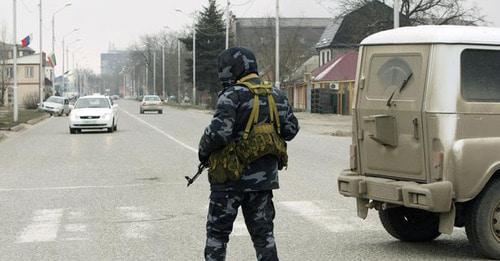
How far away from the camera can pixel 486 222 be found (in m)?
7.36

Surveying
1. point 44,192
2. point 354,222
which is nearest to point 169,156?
point 44,192

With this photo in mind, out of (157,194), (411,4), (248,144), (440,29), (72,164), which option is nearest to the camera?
(248,144)

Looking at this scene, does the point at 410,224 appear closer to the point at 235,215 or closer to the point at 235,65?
the point at 235,215

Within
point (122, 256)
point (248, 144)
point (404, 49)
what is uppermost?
point (404, 49)

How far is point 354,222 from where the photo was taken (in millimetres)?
9648

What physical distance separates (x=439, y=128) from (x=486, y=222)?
915 mm

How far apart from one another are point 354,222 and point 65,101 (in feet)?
195

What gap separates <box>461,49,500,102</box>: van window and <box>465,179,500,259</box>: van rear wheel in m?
0.81

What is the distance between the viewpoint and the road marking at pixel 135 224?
9.06m

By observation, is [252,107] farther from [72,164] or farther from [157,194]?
[72,164]

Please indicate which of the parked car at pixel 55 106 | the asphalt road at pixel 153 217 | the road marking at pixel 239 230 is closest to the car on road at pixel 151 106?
the parked car at pixel 55 106

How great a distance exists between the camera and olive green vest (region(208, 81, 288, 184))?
18.4ft

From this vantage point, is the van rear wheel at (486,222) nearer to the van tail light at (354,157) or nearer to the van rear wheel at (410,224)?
the van rear wheel at (410,224)

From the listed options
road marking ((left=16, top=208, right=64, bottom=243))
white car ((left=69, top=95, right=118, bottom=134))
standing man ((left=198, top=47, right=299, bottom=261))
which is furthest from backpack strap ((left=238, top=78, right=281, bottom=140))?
white car ((left=69, top=95, right=118, bottom=134))
